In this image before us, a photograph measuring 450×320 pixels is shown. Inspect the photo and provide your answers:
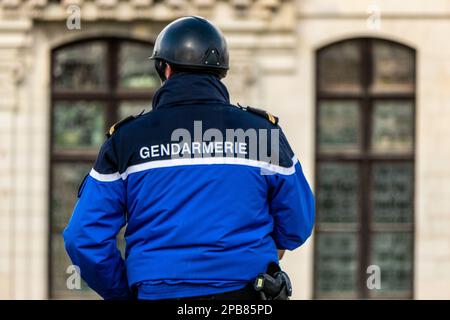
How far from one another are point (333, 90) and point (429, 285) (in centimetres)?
207

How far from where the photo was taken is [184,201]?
4.36 meters

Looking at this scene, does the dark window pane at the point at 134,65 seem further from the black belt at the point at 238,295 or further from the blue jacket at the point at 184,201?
the black belt at the point at 238,295

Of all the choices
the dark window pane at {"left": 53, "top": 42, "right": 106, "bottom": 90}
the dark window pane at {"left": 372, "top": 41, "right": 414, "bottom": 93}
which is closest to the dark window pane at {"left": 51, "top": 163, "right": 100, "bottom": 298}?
the dark window pane at {"left": 53, "top": 42, "right": 106, "bottom": 90}

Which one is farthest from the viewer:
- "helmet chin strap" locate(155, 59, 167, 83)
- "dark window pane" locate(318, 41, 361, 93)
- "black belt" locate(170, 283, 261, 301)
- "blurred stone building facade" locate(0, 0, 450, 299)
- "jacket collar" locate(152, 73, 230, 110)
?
"dark window pane" locate(318, 41, 361, 93)

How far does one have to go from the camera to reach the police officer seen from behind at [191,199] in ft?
14.3

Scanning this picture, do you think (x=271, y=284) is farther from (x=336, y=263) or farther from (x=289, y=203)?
(x=336, y=263)

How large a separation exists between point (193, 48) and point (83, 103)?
732cm

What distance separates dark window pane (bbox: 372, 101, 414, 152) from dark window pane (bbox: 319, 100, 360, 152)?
192mm

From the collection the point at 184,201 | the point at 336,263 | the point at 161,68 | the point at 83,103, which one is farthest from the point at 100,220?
the point at 336,263

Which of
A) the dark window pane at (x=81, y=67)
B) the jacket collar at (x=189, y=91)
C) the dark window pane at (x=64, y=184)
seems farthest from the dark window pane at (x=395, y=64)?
the jacket collar at (x=189, y=91)

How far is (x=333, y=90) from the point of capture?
11758 mm

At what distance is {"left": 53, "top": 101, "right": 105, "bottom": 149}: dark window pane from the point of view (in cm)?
1186

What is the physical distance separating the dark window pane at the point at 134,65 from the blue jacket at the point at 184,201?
7210 mm

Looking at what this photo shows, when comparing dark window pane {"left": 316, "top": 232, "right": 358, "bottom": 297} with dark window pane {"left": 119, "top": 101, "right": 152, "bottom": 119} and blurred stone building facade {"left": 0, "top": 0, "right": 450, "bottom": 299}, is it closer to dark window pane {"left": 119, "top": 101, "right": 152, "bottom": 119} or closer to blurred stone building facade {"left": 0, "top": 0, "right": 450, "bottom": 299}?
blurred stone building facade {"left": 0, "top": 0, "right": 450, "bottom": 299}
